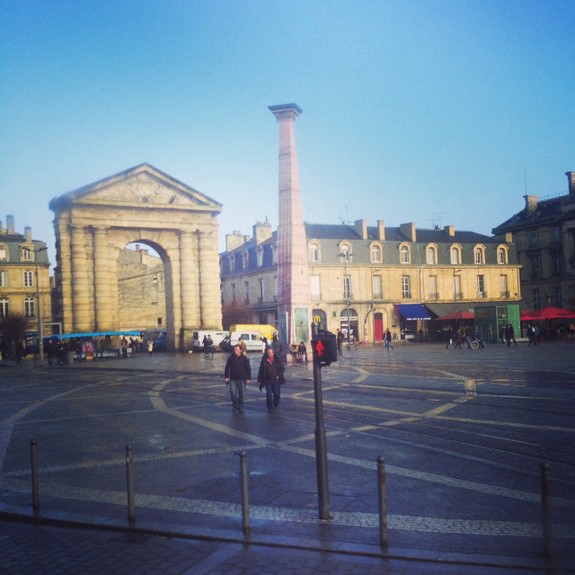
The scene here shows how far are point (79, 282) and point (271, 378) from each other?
34808 mm

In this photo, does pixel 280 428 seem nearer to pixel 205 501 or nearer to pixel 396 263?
pixel 205 501

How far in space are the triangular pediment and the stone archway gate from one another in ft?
0.24

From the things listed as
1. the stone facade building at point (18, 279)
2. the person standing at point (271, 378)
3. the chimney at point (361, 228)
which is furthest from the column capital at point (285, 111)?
the stone facade building at point (18, 279)

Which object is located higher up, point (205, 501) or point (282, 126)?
point (282, 126)

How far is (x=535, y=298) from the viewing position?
2672 inches

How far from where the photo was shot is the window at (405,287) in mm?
62500

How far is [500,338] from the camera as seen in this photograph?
4916 cm

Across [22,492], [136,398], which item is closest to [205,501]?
[22,492]

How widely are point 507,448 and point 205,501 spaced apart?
17.0ft

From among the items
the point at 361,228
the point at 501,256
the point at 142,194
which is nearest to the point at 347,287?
the point at 361,228

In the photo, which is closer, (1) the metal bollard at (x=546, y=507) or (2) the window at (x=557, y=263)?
(1) the metal bollard at (x=546, y=507)

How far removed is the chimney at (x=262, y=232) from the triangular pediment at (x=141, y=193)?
1556cm

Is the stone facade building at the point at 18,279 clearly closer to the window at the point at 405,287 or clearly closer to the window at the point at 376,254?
the window at the point at 376,254

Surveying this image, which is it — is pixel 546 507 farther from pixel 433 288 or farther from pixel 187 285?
pixel 433 288
